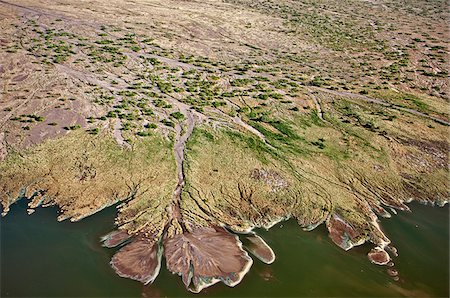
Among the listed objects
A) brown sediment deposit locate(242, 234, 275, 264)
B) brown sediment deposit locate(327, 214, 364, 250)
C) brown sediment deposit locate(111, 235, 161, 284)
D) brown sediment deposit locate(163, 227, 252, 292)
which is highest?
brown sediment deposit locate(327, 214, 364, 250)

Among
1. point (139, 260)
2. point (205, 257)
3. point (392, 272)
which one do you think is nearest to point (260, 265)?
point (205, 257)

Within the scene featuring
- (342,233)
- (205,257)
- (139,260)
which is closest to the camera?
(139,260)

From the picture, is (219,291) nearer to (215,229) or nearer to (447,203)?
(215,229)

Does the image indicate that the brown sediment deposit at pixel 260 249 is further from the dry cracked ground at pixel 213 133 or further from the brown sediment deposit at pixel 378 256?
the brown sediment deposit at pixel 378 256

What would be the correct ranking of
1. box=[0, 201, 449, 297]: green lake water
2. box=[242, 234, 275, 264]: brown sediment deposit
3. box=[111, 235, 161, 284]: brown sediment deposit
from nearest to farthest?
box=[0, 201, 449, 297]: green lake water, box=[111, 235, 161, 284]: brown sediment deposit, box=[242, 234, 275, 264]: brown sediment deposit

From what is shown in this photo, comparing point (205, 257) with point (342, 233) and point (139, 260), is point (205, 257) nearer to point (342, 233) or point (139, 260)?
point (139, 260)

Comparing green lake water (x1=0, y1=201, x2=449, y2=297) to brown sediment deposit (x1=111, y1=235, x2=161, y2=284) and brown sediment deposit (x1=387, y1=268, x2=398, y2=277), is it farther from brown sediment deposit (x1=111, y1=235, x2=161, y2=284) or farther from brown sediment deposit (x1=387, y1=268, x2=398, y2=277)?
brown sediment deposit (x1=111, y1=235, x2=161, y2=284)

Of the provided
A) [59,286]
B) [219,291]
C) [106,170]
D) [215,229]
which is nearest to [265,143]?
[215,229]

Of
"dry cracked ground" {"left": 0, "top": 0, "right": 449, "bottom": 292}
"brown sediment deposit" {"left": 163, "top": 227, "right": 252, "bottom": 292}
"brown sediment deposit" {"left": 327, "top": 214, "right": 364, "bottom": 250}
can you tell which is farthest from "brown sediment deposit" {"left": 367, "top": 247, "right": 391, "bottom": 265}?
"brown sediment deposit" {"left": 163, "top": 227, "right": 252, "bottom": 292}

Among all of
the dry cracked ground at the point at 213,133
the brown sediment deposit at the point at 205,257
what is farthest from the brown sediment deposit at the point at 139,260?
the brown sediment deposit at the point at 205,257
